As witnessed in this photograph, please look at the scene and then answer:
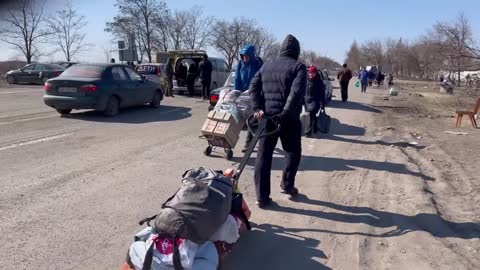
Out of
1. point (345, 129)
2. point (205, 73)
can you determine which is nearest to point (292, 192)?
point (345, 129)

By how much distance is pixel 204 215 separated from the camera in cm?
334

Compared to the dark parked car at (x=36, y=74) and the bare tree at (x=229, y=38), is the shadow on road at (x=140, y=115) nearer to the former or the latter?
the dark parked car at (x=36, y=74)

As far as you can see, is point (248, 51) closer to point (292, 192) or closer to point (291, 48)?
point (291, 48)

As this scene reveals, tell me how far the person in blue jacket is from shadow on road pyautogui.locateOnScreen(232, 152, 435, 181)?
1.00 m

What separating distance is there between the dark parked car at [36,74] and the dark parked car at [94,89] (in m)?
18.3

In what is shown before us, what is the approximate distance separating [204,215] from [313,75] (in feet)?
25.0

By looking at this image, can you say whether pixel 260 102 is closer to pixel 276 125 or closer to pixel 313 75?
pixel 276 125

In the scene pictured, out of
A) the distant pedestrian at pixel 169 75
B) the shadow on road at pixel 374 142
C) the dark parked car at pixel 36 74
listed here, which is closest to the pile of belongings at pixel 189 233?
the shadow on road at pixel 374 142

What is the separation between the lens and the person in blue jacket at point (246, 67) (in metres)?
7.61

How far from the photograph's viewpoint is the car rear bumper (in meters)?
11.9

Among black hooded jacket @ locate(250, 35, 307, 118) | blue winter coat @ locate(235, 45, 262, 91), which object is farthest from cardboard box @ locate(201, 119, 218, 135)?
black hooded jacket @ locate(250, 35, 307, 118)

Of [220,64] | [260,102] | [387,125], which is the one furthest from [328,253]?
[220,64]

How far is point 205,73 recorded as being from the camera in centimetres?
1816

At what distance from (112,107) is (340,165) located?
24.8 feet
